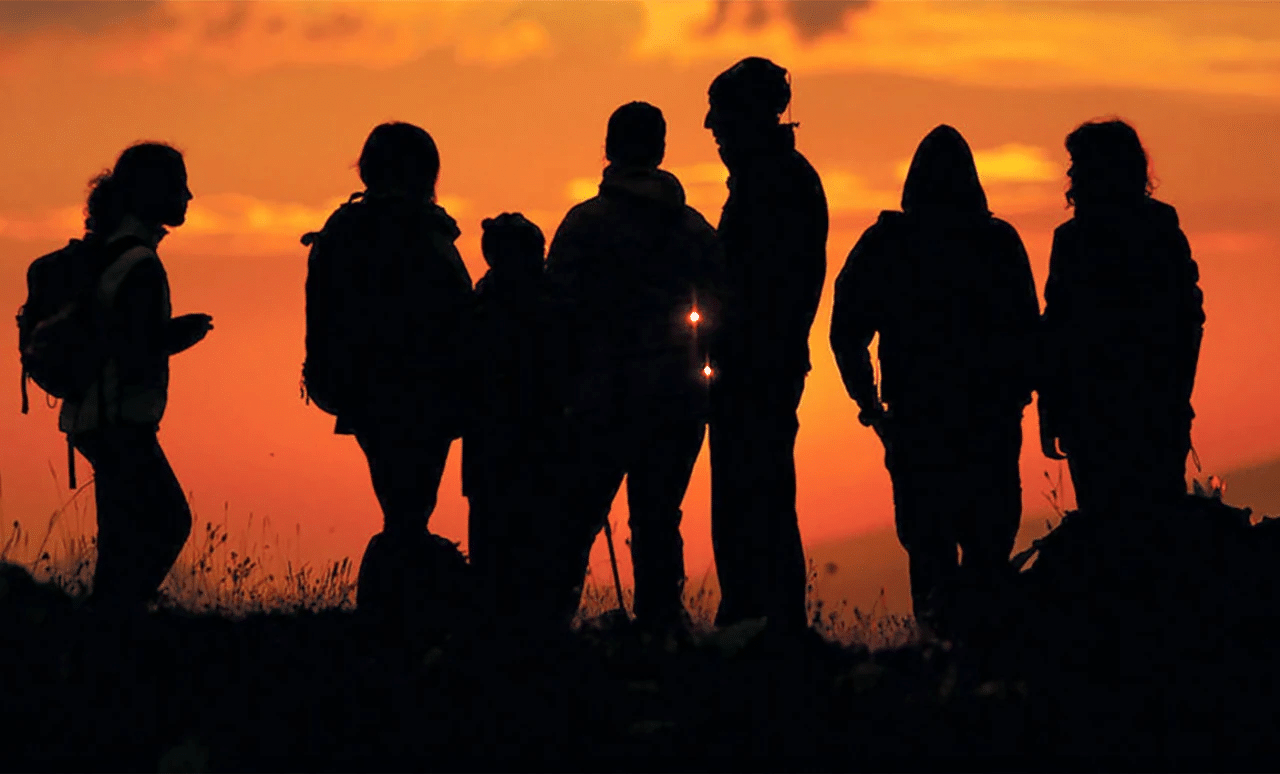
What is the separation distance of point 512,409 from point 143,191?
2.24m

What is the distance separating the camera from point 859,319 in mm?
11438

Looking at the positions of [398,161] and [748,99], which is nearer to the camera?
[748,99]

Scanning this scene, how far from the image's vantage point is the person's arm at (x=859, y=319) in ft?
37.4

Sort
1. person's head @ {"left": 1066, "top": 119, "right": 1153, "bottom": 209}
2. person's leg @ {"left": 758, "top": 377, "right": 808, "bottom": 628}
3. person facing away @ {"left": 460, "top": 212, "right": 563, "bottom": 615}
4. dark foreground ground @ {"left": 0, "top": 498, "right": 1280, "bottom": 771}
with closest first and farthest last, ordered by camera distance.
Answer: dark foreground ground @ {"left": 0, "top": 498, "right": 1280, "bottom": 771}, person facing away @ {"left": 460, "top": 212, "right": 563, "bottom": 615}, person's leg @ {"left": 758, "top": 377, "right": 808, "bottom": 628}, person's head @ {"left": 1066, "top": 119, "right": 1153, "bottom": 209}

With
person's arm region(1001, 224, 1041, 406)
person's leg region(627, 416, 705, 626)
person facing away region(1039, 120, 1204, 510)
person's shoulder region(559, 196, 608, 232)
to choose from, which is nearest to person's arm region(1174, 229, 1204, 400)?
person facing away region(1039, 120, 1204, 510)

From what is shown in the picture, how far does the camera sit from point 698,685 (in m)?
9.20

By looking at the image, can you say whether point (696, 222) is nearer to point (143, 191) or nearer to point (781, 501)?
point (781, 501)

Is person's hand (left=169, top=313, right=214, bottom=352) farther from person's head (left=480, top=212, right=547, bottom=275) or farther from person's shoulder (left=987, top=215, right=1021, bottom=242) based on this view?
person's shoulder (left=987, top=215, right=1021, bottom=242)

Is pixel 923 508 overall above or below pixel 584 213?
below

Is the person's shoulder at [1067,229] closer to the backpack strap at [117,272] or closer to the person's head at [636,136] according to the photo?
the person's head at [636,136]

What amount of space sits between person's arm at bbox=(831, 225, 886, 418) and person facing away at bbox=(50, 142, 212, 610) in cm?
335

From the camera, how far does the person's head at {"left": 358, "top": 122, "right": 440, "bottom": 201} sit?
11211 millimetres

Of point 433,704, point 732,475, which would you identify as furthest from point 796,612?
point 433,704

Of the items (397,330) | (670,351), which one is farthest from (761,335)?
(397,330)
